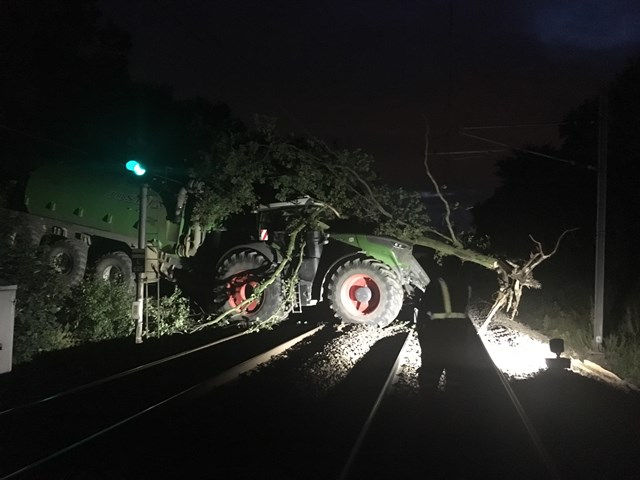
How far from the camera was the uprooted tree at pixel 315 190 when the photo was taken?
51.8ft

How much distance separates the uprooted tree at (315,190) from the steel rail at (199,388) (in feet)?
13.0

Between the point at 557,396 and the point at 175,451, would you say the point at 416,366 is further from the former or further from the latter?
the point at 175,451

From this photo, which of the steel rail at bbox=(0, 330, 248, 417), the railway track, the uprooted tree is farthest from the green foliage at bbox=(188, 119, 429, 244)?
the railway track

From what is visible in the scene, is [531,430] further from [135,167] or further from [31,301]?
[31,301]

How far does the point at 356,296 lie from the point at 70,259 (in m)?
7.97

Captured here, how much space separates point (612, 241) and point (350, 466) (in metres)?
17.8

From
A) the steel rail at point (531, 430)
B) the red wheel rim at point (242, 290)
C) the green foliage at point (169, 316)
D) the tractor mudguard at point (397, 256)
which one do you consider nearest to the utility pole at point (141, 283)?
the green foliage at point (169, 316)

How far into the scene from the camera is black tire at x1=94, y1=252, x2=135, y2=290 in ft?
54.3

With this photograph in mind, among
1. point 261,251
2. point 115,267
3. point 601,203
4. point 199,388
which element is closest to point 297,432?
point 199,388

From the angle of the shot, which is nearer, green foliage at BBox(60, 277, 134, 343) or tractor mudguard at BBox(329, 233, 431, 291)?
green foliage at BBox(60, 277, 134, 343)

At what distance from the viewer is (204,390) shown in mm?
8266

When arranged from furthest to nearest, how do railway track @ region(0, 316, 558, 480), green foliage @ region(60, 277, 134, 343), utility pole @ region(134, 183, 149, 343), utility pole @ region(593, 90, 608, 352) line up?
green foliage @ region(60, 277, 134, 343), utility pole @ region(134, 183, 149, 343), utility pole @ region(593, 90, 608, 352), railway track @ region(0, 316, 558, 480)

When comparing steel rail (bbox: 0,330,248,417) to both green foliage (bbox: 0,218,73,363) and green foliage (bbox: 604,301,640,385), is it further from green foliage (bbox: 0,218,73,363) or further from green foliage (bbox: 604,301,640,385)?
green foliage (bbox: 604,301,640,385)

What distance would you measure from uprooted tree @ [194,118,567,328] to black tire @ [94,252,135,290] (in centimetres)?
266
